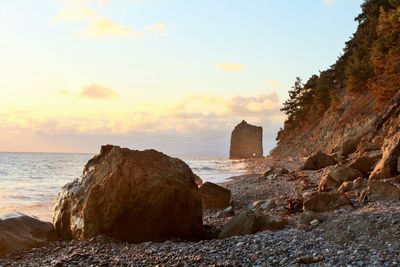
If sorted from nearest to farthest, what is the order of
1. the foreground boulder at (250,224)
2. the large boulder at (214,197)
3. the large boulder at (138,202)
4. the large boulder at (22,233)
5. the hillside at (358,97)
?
the foreground boulder at (250,224) < the large boulder at (22,233) < the large boulder at (138,202) < the large boulder at (214,197) < the hillside at (358,97)

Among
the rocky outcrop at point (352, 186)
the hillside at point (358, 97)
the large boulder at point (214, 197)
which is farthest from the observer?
the hillside at point (358, 97)

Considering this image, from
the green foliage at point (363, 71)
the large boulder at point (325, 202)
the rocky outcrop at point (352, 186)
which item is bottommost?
the large boulder at point (325, 202)

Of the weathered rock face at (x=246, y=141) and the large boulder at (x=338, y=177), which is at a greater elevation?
the weathered rock face at (x=246, y=141)

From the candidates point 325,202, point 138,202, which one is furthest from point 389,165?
point 138,202

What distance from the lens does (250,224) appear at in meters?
11.0

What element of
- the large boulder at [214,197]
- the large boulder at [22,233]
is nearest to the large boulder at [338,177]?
the large boulder at [214,197]

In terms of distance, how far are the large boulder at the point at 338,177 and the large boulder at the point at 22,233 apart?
9.56 m

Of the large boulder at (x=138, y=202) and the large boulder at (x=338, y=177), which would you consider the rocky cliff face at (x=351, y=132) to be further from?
the large boulder at (x=138, y=202)

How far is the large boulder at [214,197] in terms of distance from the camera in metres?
18.0

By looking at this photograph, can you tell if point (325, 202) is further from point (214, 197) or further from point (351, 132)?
point (351, 132)

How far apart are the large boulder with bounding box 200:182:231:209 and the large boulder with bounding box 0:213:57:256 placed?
6.77 m

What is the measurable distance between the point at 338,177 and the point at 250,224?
684 cm

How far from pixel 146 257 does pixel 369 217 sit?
484 cm

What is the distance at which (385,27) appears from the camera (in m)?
37.7
